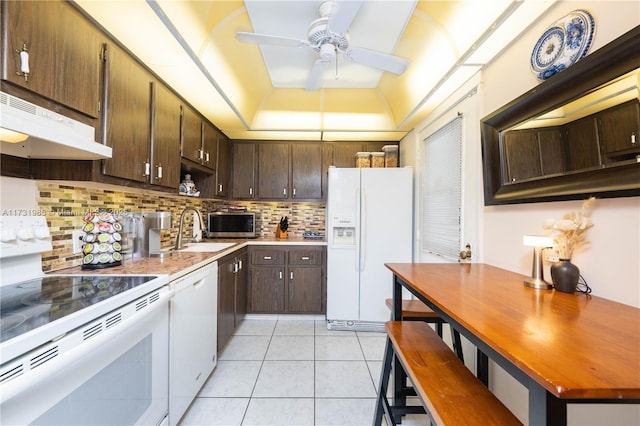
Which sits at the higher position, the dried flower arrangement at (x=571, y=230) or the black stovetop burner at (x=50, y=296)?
the dried flower arrangement at (x=571, y=230)

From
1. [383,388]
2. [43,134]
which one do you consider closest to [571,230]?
[383,388]

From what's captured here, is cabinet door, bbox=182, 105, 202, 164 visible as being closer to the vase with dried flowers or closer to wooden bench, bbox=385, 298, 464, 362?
wooden bench, bbox=385, 298, 464, 362

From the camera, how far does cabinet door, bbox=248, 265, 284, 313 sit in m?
2.98

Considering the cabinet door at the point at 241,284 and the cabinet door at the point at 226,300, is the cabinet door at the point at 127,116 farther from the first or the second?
the cabinet door at the point at 241,284

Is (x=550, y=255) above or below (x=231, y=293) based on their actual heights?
above

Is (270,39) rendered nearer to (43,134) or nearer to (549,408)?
(43,134)

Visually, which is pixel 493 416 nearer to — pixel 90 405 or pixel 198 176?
pixel 90 405

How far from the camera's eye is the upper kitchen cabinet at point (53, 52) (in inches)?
37.1

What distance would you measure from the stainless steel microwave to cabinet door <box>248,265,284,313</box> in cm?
52

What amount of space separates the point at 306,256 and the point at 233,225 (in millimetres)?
1068

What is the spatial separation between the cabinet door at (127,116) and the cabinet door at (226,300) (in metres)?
0.99

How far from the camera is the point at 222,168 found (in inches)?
124

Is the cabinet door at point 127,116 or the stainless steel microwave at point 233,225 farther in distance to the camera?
the stainless steel microwave at point 233,225

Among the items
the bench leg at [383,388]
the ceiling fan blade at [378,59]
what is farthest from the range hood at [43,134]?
the bench leg at [383,388]
